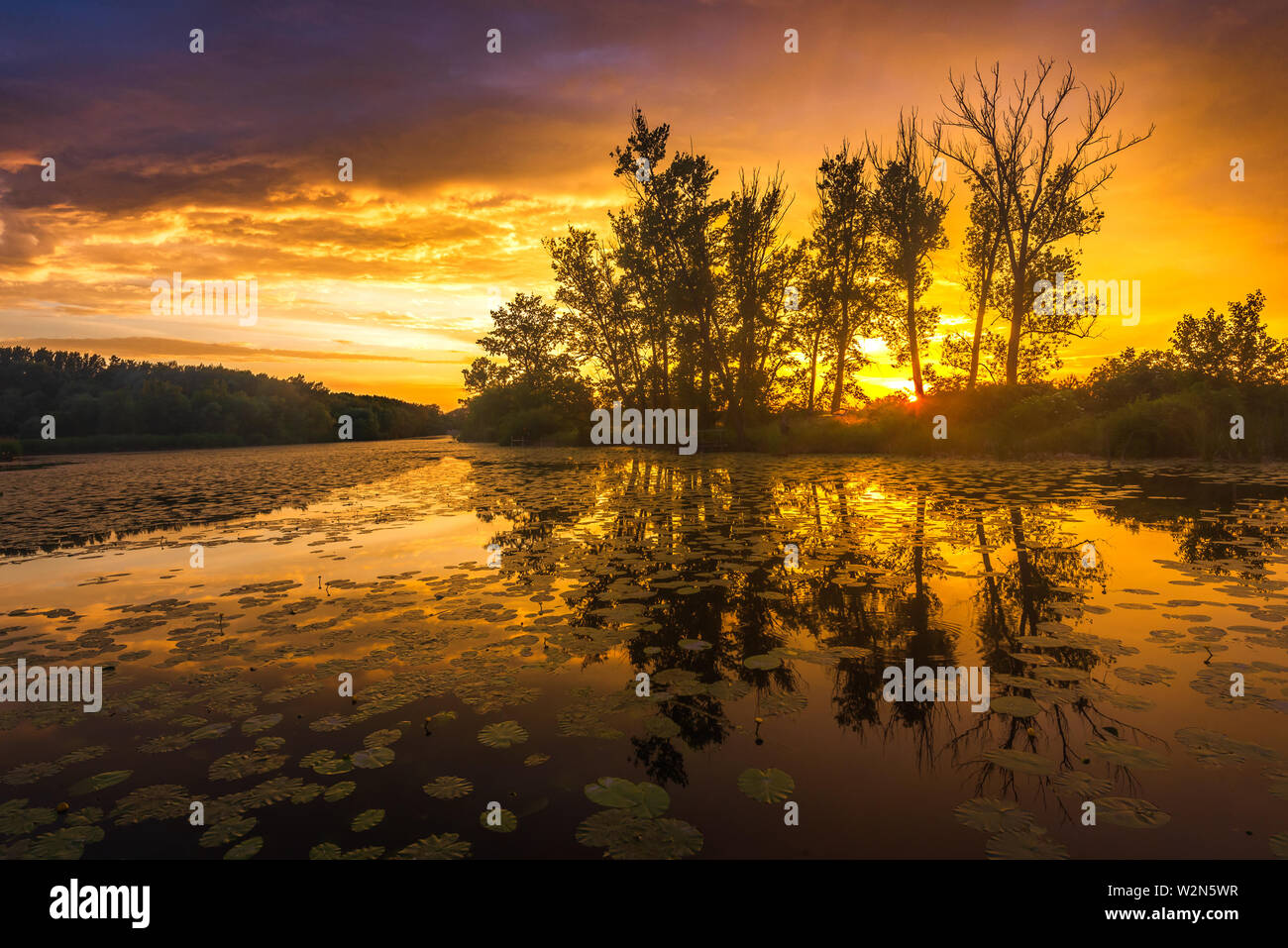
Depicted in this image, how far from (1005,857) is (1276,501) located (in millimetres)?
14552

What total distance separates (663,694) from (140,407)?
9863cm

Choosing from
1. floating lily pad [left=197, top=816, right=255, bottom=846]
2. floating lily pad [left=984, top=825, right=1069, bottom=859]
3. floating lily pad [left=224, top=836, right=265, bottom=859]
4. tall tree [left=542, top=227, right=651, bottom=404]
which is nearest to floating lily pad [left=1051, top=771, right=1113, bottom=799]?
floating lily pad [left=984, top=825, right=1069, bottom=859]

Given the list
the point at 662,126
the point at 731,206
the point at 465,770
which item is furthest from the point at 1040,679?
the point at 662,126

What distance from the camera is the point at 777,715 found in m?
3.79

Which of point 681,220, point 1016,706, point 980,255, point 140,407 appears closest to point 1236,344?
point 980,255

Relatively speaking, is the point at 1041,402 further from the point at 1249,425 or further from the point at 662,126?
the point at 662,126

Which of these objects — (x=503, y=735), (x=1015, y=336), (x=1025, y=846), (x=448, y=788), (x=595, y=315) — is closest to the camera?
(x=1025, y=846)

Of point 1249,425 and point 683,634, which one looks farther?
point 1249,425

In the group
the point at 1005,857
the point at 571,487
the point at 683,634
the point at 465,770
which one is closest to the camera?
the point at 1005,857

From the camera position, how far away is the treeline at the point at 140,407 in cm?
7238

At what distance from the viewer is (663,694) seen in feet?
13.7

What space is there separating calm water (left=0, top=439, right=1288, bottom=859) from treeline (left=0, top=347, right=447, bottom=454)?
2812 inches

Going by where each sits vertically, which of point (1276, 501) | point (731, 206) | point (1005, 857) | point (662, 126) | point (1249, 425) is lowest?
point (1005, 857)

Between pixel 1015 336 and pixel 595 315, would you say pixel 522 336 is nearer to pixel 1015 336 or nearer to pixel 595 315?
pixel 595 315
